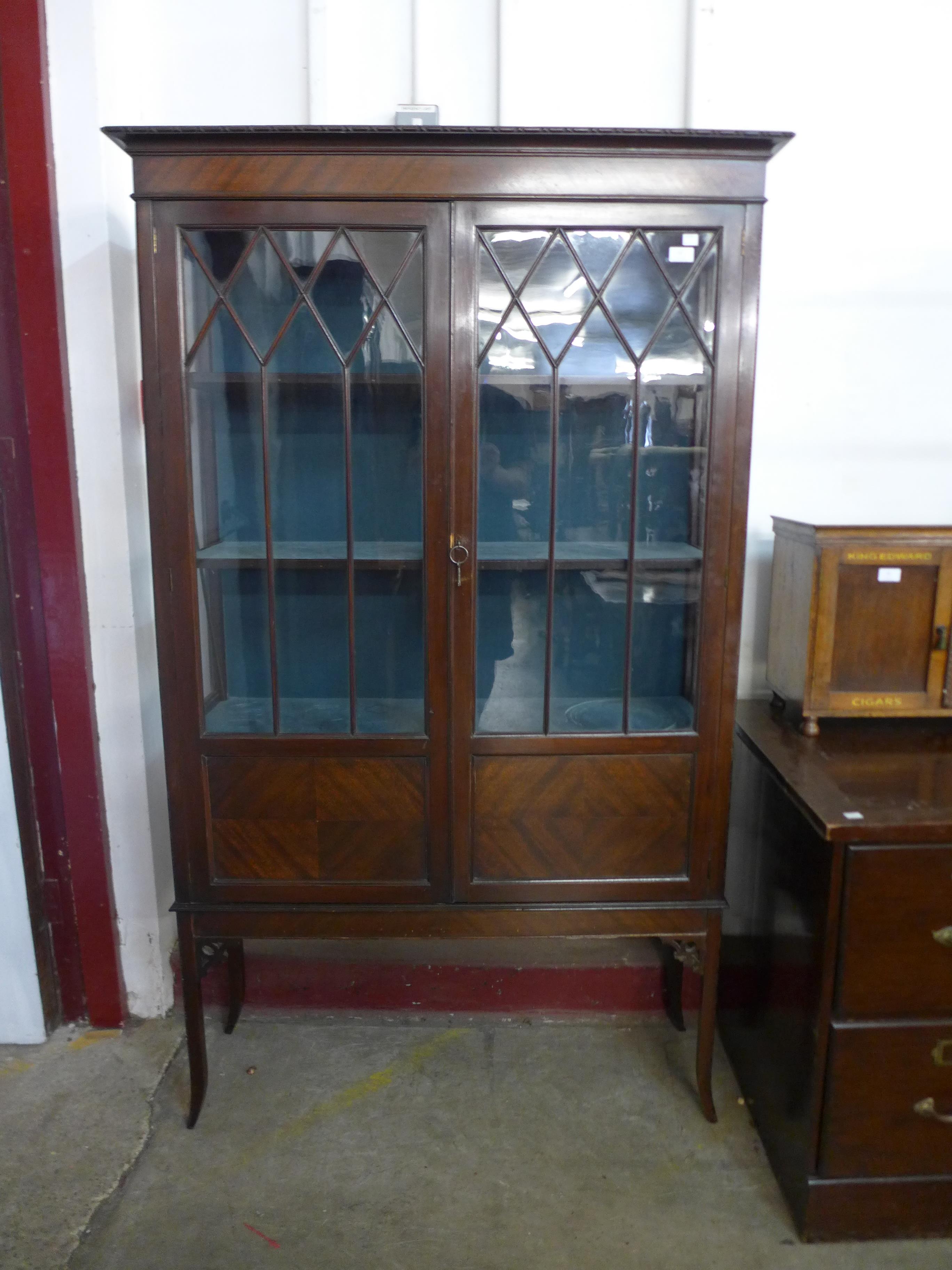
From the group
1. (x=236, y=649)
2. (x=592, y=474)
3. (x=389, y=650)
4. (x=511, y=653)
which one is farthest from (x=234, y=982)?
(x=592, y=474)

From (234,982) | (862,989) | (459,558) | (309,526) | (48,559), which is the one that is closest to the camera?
(862,989)

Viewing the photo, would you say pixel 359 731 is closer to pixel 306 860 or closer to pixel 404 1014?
pixel 306 860

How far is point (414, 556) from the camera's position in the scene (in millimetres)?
1668

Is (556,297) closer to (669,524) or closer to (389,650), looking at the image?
(669,524)

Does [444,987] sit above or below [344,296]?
below

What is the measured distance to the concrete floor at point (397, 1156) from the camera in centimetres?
157

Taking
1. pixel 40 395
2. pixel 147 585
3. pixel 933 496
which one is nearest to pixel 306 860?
pixel 147 585

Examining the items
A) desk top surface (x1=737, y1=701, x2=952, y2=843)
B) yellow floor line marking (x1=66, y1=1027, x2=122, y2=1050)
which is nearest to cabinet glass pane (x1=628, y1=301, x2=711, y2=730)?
desk top surface (x1=737, y1=701, x2=952, y2=843)

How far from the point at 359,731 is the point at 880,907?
39.4 inches

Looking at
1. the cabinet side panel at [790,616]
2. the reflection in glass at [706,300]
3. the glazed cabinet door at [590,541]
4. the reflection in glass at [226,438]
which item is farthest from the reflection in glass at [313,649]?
the cabinet side panel at [790,616]

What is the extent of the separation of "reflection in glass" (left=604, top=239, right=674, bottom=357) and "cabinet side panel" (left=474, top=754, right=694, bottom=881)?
809 mm

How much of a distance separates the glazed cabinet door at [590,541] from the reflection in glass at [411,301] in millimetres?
78

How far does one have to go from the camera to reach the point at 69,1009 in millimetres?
2184

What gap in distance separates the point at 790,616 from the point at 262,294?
1.26 metres
